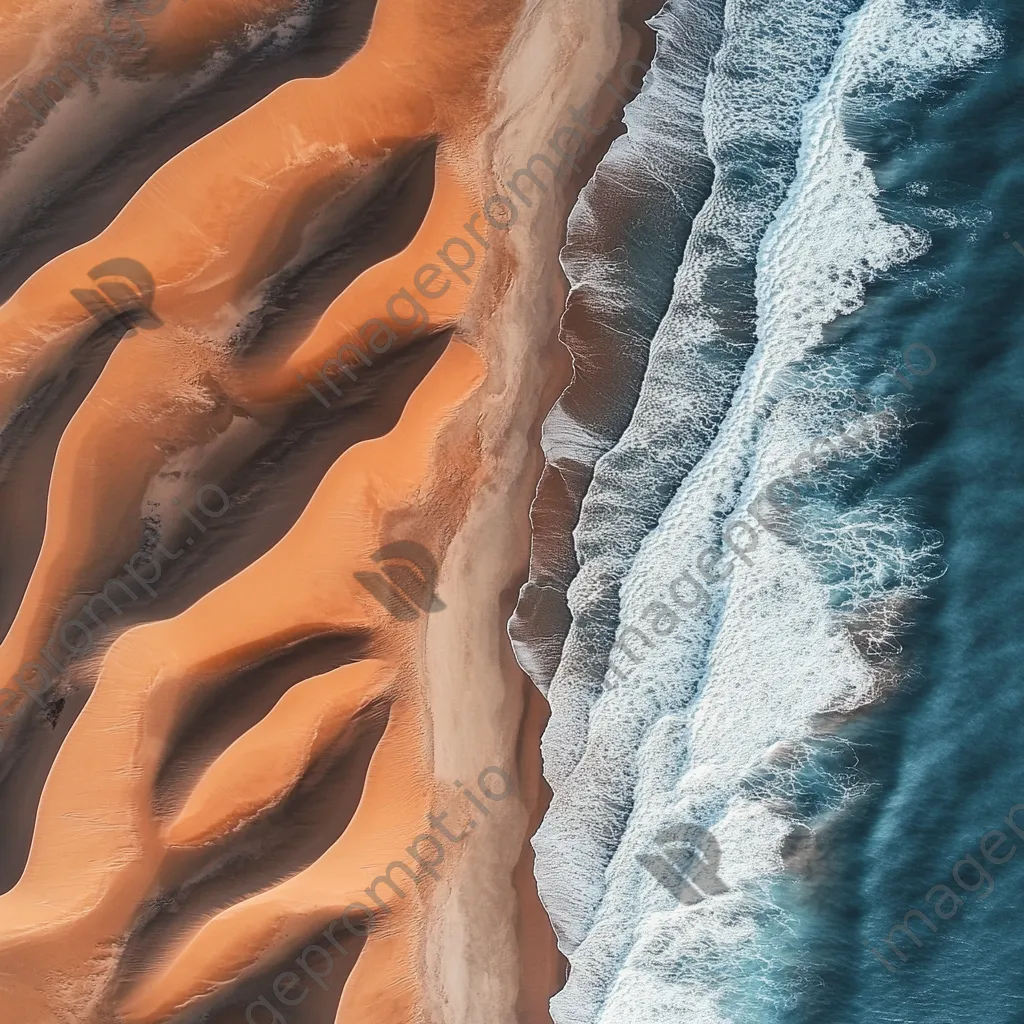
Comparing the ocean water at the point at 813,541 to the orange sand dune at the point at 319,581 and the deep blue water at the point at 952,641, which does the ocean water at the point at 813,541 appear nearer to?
the deep blue water at the point at 952,641

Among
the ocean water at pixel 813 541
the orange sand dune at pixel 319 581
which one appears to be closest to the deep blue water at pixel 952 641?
the ocean water at pixel 813 541

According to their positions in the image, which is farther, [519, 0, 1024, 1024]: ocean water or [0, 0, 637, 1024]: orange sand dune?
[519, 0, 1024, 1024]: ocean water

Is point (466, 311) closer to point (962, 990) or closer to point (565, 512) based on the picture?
point (565, 512)

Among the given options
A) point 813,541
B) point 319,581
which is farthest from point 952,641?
point 319,581

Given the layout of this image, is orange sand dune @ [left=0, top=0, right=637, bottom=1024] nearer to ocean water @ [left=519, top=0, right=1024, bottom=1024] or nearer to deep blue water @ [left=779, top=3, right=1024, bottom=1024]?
ocean water @ [left=519, top=0, right=1024, bottom=1024]

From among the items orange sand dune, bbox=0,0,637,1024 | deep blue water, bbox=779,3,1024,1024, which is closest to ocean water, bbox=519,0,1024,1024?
deep blue water, bbox=779,3,1024,1024

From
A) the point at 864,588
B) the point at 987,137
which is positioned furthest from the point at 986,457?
the point at 987,137
